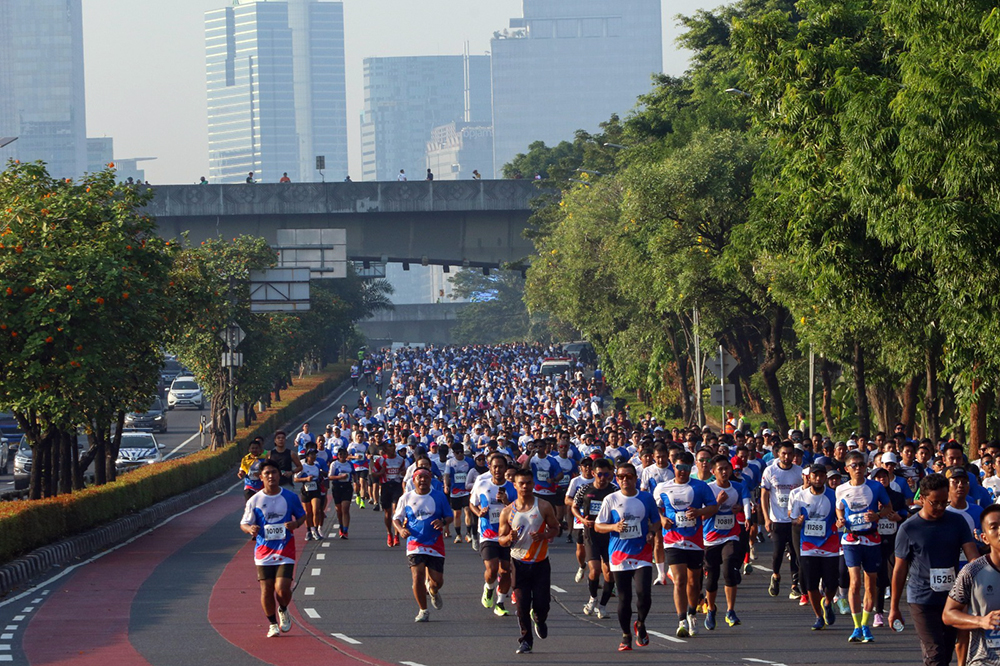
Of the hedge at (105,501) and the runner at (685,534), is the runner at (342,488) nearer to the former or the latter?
the hedge at (105,501)

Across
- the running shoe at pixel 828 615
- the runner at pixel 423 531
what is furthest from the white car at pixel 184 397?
the running shoe at pixel 828 615

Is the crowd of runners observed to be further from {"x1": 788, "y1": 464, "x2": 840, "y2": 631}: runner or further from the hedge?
the hedge

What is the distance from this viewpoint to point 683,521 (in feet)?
45.6

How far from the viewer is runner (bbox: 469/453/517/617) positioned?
15.3 meters

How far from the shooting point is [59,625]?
15.4 m

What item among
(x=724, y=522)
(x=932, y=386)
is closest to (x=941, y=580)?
(x=724, y=522)

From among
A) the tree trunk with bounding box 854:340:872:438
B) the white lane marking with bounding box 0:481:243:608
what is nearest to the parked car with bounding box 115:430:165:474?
the white lane marking with bounding box 0:481:243:608

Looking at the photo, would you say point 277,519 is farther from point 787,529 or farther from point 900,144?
point 900,144

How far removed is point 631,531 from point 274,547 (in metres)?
3.43

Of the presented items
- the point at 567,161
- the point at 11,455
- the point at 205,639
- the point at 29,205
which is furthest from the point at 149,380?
the point at 567,161

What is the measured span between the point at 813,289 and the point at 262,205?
42.1m

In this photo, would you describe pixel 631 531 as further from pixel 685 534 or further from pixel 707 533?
pixel 707 533

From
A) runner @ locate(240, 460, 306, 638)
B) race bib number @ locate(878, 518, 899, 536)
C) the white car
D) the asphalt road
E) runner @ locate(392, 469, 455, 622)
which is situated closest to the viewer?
the asphalt road

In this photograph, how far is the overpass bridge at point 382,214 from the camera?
201ft
